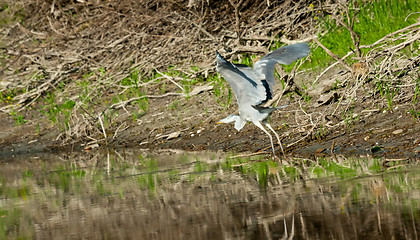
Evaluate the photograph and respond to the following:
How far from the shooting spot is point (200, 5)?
11.2 m

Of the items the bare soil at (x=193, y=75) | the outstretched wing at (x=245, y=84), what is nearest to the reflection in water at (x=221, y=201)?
the outstretched wing at (x=245, y=84)

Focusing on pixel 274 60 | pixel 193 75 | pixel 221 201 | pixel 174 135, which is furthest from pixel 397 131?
pixel 193 75

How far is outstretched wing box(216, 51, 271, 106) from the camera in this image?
6.14m

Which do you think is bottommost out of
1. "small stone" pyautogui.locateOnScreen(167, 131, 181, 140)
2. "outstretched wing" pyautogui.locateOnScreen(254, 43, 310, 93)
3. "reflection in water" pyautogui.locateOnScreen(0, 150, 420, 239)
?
"reflection in water" pyautogui.locateOnScreen(0, 150, 420, 239)

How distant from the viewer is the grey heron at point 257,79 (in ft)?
20.5

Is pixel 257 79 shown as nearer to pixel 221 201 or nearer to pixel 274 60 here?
pixel 274 60

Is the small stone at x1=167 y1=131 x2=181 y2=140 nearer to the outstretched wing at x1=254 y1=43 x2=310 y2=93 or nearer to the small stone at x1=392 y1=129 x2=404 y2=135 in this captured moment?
the outstretched wing at x1=254 y1=43 x2=310 y2=93

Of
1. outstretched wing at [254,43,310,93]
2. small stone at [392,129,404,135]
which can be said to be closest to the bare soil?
small stone at [392,129,404,135]

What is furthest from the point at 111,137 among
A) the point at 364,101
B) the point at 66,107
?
the point at 364,101

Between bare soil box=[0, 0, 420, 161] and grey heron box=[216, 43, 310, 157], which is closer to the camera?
grey heron box=[216, 43, 310, 157]

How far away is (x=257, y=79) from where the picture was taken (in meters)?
6.32

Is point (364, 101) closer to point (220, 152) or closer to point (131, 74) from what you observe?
point (220, 152)

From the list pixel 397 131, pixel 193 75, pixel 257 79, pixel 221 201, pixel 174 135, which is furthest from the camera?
pixel 193 75

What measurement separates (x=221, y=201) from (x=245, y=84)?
6.94ft
